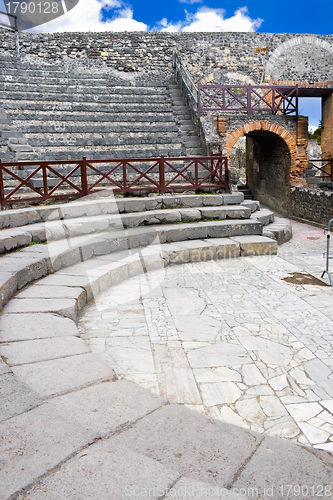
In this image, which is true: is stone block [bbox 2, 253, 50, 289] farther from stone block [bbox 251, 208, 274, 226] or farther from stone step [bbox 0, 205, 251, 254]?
stone block [bbox 251, 208, 274, 226]

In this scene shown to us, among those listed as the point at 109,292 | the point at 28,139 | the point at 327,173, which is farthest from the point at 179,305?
the point at 327,173

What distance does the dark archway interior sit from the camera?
46.5 feet

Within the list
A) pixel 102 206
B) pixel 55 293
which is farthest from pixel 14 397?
pixel 102 206

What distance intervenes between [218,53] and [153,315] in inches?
688

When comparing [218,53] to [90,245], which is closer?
[90,245]

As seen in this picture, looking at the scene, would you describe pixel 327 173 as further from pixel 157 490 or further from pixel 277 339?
pixel 157 490

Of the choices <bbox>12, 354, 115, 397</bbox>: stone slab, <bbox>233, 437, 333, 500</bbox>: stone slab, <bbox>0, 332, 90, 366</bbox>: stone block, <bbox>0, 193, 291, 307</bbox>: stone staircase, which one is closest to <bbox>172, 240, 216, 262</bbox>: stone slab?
<bbox>0, 193, 291, 307</bbox>: stone staircase

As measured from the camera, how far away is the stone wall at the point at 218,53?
55.3 feet

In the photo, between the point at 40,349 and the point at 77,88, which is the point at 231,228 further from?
the point at 77,88

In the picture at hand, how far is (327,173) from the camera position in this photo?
46.1 feet

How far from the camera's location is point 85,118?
37.4 ft

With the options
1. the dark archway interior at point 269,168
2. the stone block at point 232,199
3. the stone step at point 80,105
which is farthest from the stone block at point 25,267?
the dark archway interior at point 269,168

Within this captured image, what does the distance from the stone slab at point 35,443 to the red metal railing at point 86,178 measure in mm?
5573

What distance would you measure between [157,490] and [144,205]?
668cm
